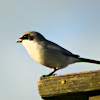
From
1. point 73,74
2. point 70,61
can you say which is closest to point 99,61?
point 70,61

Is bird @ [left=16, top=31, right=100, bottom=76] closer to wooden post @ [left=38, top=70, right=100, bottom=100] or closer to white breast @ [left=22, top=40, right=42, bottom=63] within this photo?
white breast @ [left=22, top=40, right=42, bottom=63]

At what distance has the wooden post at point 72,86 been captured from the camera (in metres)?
2.39

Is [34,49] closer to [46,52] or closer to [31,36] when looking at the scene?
[46,52]

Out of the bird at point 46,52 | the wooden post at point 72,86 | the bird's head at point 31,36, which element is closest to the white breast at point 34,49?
the bird at point 46,52

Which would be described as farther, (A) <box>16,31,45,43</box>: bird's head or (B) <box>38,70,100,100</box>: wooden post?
(A) <box>16,31,45,43</box>: bird's head

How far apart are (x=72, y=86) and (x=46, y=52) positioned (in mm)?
1290

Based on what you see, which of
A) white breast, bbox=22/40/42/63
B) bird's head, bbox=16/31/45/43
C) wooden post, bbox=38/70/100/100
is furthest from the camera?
bird's head, bbox=16/31/45/43

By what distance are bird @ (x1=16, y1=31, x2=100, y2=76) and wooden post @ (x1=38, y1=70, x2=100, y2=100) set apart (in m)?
1.01

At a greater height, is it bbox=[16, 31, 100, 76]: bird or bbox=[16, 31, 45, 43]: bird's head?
bbox=[16, 31, 45, 43]: bird's head

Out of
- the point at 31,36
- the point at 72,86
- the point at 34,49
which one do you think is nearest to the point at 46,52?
the point at 34,49

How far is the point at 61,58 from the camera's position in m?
3.85

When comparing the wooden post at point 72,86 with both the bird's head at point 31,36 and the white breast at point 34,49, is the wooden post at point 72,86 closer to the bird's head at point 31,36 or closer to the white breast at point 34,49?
the white breast at point 34,49

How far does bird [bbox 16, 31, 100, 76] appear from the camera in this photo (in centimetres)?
358

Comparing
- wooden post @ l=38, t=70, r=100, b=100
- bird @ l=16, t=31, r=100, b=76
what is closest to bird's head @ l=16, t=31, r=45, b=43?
bird @ l=16, t=31, r=100, b=76
